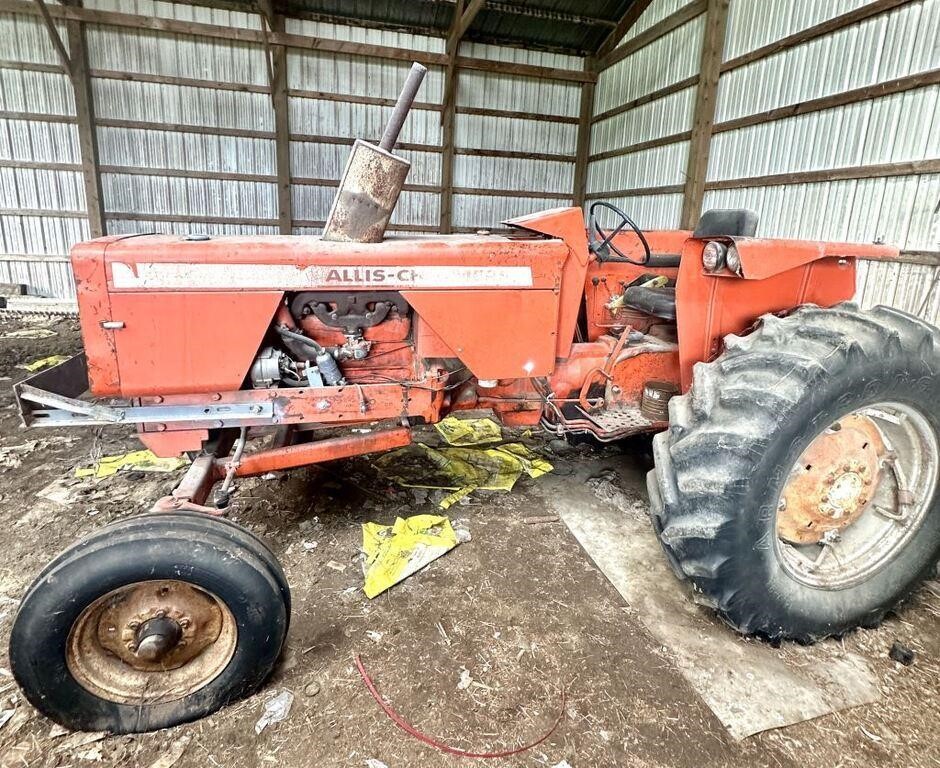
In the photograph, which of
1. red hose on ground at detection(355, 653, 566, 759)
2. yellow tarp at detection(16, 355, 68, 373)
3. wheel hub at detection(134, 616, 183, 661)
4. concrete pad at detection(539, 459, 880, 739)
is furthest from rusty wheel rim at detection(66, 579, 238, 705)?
yellow tarp at detection(16, 355, 68, 373)

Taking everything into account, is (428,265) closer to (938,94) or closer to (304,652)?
(304,652)

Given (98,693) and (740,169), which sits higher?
(740,169)

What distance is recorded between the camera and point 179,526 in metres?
1.61

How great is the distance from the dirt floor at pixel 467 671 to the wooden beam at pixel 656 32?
325 inches

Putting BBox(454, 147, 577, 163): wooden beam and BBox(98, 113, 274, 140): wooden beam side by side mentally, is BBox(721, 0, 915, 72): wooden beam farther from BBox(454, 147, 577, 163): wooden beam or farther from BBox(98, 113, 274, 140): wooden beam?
BBox(98, 113, 274, 140): wooden beam

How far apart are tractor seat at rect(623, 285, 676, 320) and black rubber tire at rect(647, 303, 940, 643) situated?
1.82ft

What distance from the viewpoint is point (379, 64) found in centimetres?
964

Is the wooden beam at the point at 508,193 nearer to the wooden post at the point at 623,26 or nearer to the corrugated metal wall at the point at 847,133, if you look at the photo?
the wooden post at the point at 623,26

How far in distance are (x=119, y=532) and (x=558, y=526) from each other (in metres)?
1.92

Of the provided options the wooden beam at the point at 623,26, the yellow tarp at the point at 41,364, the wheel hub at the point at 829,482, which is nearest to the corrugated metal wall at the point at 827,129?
the wooden beam at the point at 623,26

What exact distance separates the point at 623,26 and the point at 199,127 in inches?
290

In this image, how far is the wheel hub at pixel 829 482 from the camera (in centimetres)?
206

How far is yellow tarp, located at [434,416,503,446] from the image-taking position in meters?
3.86

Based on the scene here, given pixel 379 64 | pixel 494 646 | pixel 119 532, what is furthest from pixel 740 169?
pixel 119 532
